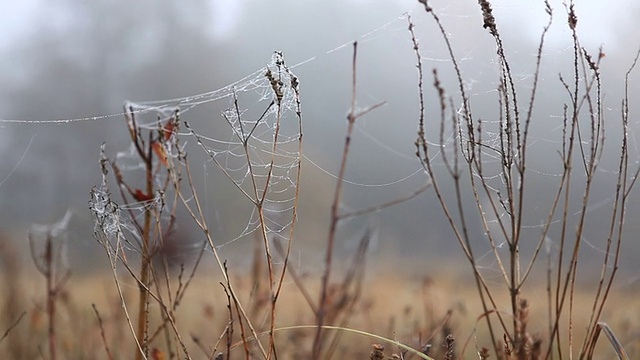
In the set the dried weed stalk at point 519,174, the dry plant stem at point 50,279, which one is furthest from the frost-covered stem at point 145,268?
the dried weed stalk at point 519,174

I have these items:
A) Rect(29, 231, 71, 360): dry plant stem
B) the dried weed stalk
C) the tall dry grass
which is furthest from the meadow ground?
the dried weed stalk

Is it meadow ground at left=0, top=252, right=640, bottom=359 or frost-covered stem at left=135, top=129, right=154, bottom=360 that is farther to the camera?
meadow ground at left=0, top=252, right=640, bottom=359

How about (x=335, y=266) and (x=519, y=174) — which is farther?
(x=335, y=266)

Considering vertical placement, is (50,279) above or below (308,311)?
above

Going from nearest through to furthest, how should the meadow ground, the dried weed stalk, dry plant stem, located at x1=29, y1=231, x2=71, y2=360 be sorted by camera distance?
the dried weed stalk
dry plant stem, located at x1=29, y1=231, x2=71, y2=360
the meadow ground

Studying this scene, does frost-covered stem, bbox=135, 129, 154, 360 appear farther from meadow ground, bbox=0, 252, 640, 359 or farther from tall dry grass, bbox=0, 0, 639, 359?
meadow ground, bbox=0, 252, 640, 359

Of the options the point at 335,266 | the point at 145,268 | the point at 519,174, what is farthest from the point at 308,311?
the point at 519,174

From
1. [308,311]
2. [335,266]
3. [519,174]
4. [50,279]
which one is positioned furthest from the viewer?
[308,311]

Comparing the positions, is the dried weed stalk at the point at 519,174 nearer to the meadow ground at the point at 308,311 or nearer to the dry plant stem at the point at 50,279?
the dry plant stem at the point at 50,279

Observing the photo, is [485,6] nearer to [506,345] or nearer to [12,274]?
[506,345]

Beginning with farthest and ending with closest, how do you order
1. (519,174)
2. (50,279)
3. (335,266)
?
(335,266)
(50,279)
(519,174)

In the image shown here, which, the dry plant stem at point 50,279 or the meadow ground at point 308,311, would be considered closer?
the dry plant stem at point 50,279

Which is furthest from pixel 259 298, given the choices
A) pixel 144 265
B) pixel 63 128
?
pixel 63 128

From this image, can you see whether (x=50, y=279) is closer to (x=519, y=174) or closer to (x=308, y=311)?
(x=519, y=174)
